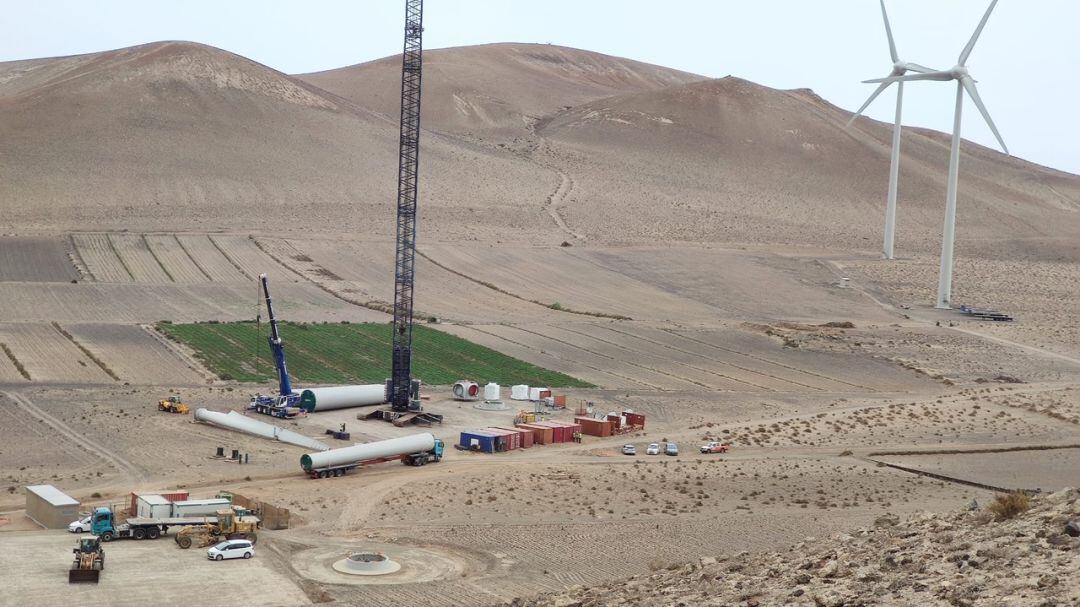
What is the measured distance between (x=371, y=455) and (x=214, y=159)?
95.1 m

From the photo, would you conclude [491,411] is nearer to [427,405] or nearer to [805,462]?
[427,405]

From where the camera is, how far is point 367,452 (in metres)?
47.7

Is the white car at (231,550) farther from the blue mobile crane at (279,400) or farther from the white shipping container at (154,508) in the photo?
the blue mobile crane at (279,400)

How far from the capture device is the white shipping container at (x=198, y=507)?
37500 mm

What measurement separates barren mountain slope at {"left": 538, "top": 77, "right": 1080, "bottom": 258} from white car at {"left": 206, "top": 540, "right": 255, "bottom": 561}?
95336mm

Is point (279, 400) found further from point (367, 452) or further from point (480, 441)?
point (367, 452)

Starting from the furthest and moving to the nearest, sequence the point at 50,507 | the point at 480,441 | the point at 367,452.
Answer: the point at 480,441
the point at 367,452
the point at 50,507

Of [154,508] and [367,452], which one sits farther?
[367,452]

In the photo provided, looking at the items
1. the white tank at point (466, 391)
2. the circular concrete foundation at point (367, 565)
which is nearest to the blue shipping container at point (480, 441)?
the white tank at point (466, 391)

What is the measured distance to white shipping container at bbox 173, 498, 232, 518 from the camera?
123 feet

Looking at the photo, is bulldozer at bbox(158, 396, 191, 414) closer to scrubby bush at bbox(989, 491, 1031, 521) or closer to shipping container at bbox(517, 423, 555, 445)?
shipping container at bbox(517, 423, 555, 445)

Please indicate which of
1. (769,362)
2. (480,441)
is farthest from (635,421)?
(769,362)

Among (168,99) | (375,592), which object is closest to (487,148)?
(168,99)

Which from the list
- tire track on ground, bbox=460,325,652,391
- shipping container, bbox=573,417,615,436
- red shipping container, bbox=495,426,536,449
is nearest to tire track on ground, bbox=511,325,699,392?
tire track on ground, bbox=460,325,652,391
